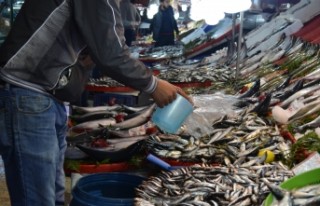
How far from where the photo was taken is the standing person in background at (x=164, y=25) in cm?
1338

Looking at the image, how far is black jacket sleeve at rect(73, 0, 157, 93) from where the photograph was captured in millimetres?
2613

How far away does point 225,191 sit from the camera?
2914 mm

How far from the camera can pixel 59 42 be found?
2.71 m

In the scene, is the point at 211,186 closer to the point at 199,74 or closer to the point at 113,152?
the point at 113,152

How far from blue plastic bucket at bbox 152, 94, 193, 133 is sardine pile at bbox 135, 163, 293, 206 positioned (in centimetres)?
32

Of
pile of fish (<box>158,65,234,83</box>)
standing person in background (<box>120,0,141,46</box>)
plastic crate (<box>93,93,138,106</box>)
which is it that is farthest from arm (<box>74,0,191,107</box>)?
pile of fish (<box>158,65,234,83</box>)

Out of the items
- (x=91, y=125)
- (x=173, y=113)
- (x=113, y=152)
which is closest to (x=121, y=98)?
(x=91, y=125)

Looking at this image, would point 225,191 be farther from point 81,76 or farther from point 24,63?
point 24,63

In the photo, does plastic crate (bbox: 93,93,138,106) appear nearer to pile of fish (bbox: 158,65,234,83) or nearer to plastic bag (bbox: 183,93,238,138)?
pile of fish (bbox: 158,65,234,83)

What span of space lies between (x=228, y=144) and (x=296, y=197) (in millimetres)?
1700

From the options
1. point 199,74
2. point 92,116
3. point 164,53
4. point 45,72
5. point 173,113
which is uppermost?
point 45,72

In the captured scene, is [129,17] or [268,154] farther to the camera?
[129,17]

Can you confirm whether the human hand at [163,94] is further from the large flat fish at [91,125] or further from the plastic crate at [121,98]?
the plastic crate at [121,98]

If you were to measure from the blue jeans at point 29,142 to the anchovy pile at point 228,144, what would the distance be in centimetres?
126
